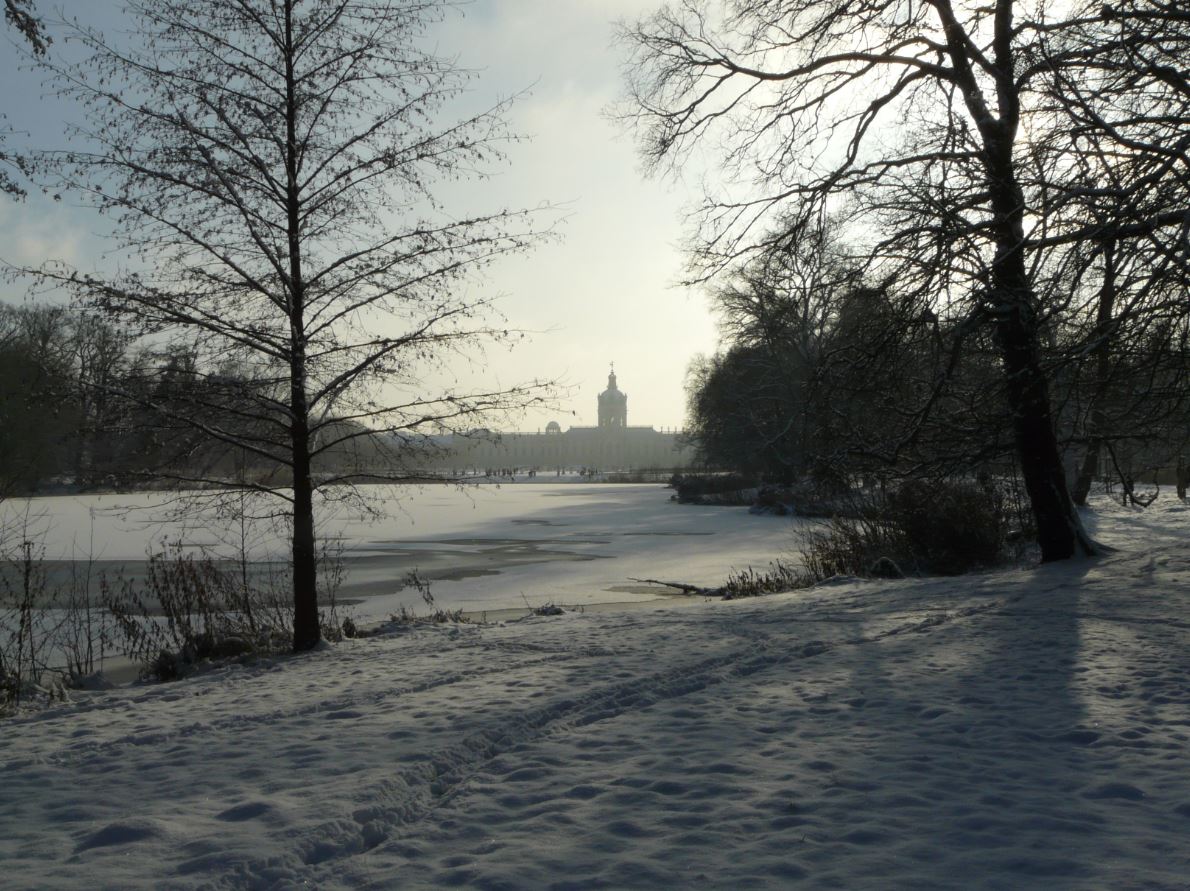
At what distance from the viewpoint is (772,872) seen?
10.9 ft

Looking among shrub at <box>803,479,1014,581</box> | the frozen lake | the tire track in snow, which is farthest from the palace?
the tire track in snow

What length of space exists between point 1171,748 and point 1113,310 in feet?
18.7

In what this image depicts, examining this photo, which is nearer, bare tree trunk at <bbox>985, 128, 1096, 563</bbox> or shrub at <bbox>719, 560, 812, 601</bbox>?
bare tree trunk at <bbox>985, 128, 1096, 563</bbox>

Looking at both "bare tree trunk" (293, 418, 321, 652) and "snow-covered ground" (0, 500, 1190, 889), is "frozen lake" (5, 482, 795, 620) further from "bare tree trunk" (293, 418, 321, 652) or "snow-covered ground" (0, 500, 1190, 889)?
"snow-covered ground" (0, 500, 1190, 889)

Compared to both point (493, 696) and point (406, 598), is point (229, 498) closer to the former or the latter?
point (493, 696)

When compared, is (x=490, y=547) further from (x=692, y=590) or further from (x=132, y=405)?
(x=132, y=405)

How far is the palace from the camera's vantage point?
17012cm

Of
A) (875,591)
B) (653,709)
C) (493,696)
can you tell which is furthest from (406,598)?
(653,709)

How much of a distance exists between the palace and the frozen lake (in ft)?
435

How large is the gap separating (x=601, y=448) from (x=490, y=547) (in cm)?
14932

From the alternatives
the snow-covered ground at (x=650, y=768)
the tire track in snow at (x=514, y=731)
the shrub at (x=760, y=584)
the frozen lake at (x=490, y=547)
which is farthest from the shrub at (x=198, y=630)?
the shrub at (x=760, y=584)

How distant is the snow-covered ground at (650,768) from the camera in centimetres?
345

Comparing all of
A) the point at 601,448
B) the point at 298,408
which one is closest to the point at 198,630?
the point at 298,408

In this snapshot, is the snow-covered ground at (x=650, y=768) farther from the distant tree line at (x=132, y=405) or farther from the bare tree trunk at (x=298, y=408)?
the distant tree line at (x=132, y=405)
